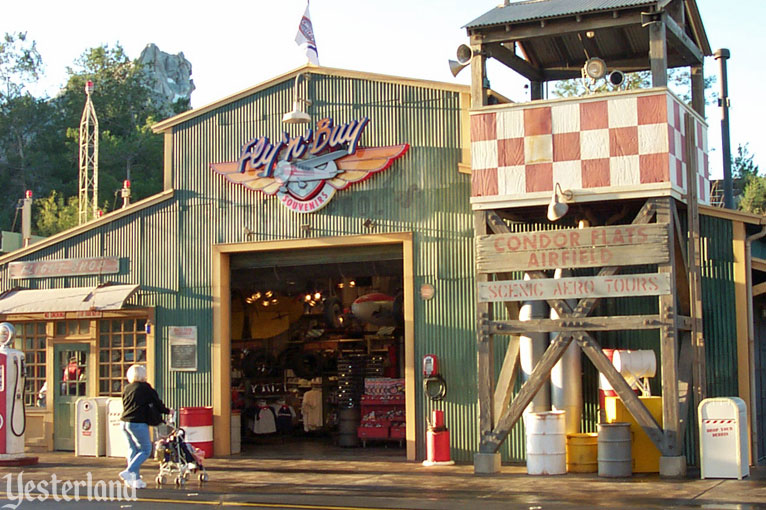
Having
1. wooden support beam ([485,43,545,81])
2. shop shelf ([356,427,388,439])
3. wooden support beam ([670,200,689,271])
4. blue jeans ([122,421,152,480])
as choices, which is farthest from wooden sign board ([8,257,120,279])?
wooden support beam ([670,200,689,271])

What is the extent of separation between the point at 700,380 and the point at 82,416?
1159cm

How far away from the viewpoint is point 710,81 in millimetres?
45219

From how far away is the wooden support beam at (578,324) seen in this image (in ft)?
47.0

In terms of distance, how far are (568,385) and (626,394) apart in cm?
165

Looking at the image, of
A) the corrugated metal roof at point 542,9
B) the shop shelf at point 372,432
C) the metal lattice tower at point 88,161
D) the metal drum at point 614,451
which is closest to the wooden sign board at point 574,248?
the metal drum at point 614,451

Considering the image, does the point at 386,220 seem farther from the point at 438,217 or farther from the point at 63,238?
the point at 63,238

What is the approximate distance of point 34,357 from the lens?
838 inches

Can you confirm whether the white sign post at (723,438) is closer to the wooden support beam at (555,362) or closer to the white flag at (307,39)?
the wooden support beam at (555,362)

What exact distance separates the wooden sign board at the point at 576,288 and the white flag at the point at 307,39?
599 cm

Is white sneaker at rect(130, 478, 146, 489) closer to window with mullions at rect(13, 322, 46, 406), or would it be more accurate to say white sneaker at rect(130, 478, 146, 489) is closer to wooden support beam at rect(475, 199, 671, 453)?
wooden support beam at rect(475, 199, 671, 453)

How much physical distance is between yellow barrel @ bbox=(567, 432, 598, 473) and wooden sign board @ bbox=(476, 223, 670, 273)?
2.65 meters

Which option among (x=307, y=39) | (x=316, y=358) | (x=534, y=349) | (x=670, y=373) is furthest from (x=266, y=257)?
(x=670, y=373)

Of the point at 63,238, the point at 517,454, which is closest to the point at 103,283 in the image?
the point at 63,238

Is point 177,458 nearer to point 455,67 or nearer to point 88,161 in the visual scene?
point 455,67
